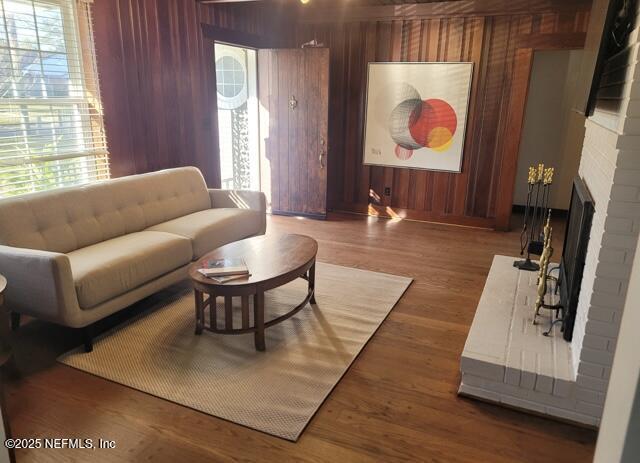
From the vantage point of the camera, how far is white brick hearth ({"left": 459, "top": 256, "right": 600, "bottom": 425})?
2.15 metres

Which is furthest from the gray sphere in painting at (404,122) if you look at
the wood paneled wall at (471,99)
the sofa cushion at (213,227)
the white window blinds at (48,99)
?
the white window blinds at (48,99)

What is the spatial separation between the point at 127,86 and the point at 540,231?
4.34 m

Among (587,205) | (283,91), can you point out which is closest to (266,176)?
(283,91)

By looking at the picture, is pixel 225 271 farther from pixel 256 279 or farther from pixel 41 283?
pixel 41 283

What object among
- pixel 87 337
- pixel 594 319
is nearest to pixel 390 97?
pixel 594 319

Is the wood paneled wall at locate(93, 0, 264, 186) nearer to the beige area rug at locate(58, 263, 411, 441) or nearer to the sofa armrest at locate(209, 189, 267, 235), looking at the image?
the sofa armrest at locate(209, 189, 267, 235)

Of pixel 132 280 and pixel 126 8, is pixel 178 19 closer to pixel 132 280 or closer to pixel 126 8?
pixel 126 8

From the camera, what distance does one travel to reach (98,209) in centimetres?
329

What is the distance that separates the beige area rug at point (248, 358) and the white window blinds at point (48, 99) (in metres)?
1.29

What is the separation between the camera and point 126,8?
370 cm

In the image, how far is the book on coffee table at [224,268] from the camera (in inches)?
105

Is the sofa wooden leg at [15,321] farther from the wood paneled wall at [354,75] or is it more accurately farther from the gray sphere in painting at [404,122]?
the gray sphere in painting at [404,122]

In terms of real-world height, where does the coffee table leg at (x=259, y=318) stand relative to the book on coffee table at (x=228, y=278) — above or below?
below

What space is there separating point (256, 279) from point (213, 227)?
1147 mm
